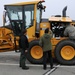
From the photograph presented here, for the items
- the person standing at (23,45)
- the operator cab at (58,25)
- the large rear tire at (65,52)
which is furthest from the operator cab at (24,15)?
the person standing at (23,45)

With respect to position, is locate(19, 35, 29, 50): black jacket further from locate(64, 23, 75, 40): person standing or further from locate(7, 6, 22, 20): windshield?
locate(7, 6, 22, 20): windshield

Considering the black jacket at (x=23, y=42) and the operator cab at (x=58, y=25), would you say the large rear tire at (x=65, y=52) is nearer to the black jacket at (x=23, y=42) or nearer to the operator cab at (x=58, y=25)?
the operator cab at (x=58, y=25)

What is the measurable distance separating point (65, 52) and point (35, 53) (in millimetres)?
1302

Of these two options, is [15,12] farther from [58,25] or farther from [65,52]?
[65,52]

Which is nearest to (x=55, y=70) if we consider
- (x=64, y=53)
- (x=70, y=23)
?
(x=64, y=53)

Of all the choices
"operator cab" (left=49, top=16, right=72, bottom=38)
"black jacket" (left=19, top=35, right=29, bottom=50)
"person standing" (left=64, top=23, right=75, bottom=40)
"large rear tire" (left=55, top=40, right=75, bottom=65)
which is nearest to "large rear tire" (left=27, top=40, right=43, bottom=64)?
"large rear tire" (left=55, top=40, right=75, bottom=65)

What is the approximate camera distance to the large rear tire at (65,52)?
14.0 meters

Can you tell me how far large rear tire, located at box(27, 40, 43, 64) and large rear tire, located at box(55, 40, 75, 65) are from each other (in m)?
0.75

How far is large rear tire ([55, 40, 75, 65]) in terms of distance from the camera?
14.0 meters

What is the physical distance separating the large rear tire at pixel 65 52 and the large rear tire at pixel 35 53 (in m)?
0.75

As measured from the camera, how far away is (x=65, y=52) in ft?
46.5

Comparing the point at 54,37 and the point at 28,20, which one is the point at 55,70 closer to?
the point at 54,37

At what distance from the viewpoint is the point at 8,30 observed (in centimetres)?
1542

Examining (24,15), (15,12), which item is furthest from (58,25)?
(15,12)
